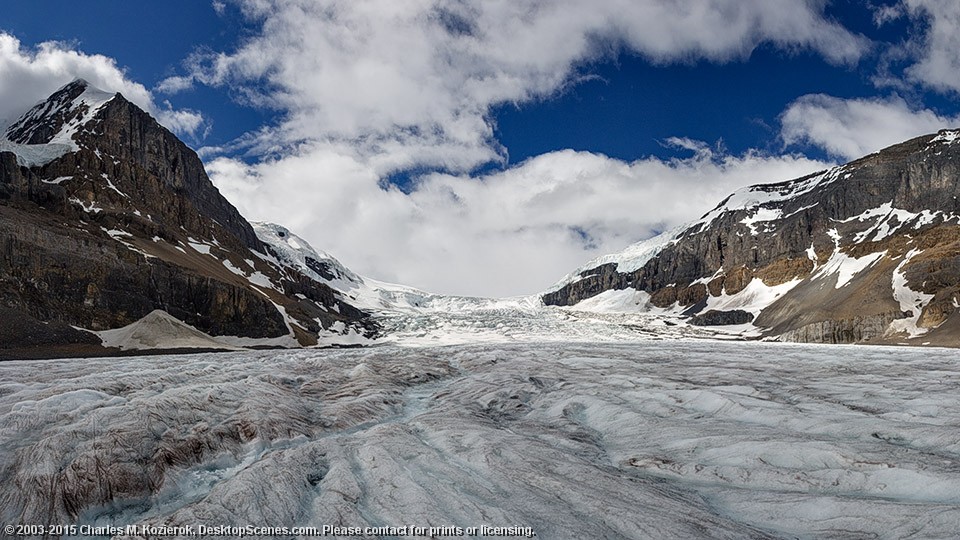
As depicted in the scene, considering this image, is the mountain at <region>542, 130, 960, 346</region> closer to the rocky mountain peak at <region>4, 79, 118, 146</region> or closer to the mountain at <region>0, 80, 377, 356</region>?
the mountain at <region>0, 80, 377, 356</region>

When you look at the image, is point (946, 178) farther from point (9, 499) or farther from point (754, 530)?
point (9, 499)

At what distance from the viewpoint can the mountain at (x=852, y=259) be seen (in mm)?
91562

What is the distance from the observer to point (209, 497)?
9016mm

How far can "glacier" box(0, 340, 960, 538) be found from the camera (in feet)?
27.5

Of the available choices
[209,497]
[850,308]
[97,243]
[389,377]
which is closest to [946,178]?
[850,308]

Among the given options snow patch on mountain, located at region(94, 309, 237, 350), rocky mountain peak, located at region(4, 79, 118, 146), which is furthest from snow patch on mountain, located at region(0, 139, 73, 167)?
snow patch on mountain, located at region(94, 309, 237, 350)

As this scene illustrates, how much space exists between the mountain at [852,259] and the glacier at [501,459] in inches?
3358

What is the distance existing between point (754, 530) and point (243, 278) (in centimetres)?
11011

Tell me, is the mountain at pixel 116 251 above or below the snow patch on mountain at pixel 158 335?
above

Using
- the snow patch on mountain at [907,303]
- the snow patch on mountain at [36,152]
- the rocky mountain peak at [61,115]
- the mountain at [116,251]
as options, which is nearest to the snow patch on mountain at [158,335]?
the mountain at [116,251]

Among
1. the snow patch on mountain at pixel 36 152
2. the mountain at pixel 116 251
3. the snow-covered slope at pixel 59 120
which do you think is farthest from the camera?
the snow-covered slope at pixel 59 120

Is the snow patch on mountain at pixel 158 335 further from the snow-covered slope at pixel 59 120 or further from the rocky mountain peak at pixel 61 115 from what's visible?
the rocky mountain peak at pixel 61 115

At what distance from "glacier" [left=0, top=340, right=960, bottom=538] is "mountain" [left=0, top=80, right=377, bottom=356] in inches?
2051

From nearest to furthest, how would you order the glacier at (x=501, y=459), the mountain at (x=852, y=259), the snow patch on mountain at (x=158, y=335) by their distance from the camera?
the glacier at (x=501, y=459), the snow patch on mountain at (x=158, y=335), the mountain at (x=852, y=259)
